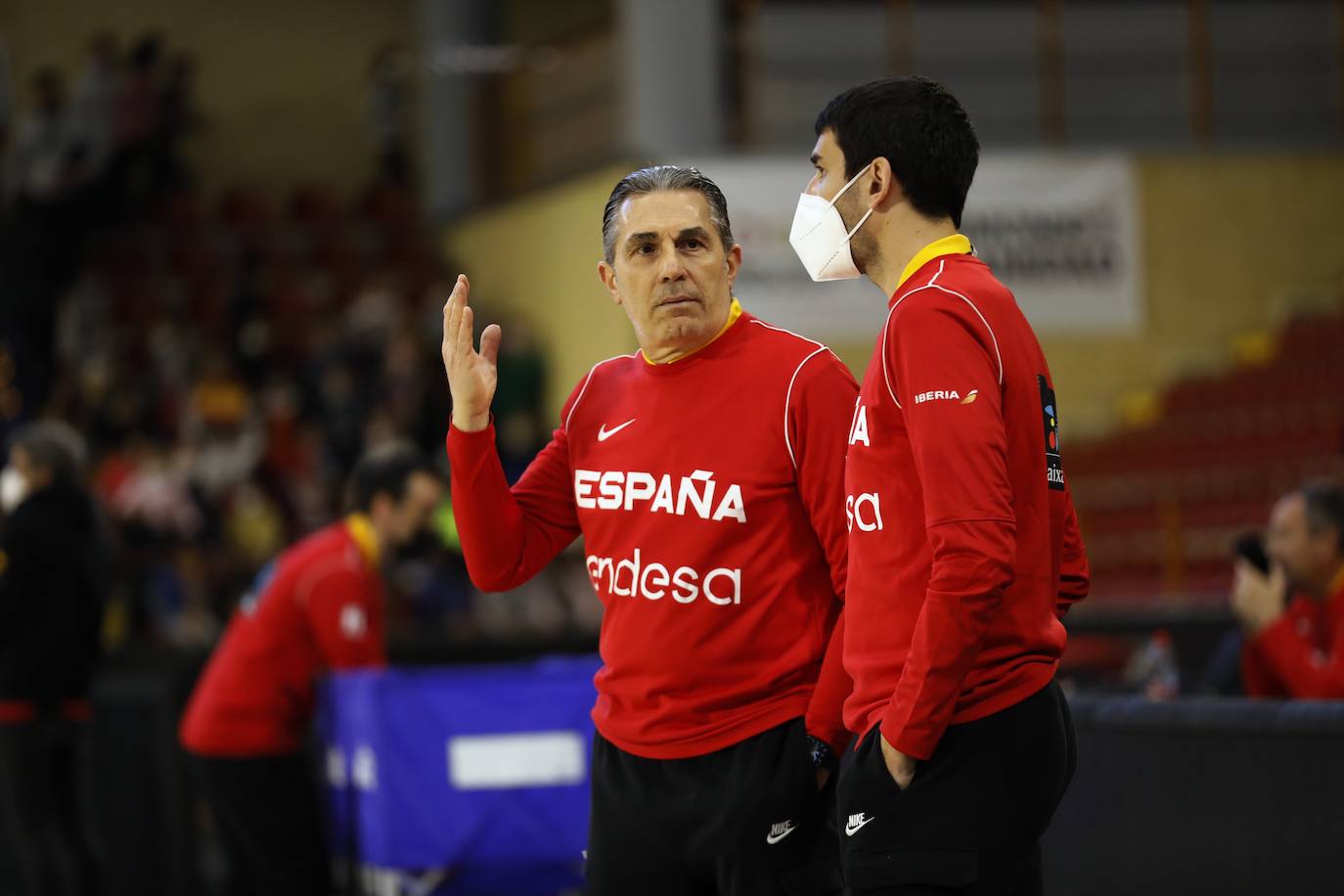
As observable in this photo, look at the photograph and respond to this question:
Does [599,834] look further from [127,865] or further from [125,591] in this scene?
[125,591]

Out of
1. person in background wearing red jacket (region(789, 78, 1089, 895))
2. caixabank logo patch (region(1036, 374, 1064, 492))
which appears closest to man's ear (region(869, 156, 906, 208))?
person in background wearing red jacket (region(789, 78, 1089, 895))

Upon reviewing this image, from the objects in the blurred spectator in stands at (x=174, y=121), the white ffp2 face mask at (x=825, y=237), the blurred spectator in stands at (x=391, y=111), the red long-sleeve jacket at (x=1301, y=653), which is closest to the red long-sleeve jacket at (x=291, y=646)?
the red long-sleeve jacket at (x=1301, y=653)

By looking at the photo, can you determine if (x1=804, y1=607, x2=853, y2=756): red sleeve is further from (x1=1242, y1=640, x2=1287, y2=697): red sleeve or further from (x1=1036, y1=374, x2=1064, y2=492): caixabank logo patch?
(x1=1242, y1=640, x2=1287, y2=697): red sleeve

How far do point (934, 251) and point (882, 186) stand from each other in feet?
0.43

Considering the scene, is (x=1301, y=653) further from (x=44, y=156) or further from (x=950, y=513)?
(x=44, y=156)

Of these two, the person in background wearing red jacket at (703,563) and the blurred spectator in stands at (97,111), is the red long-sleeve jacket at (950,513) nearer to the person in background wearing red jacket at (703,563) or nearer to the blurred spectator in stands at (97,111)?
the person in background wearing red jacket at (703,563)

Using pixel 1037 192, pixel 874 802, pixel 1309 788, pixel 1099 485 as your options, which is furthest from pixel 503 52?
pixel 874 802

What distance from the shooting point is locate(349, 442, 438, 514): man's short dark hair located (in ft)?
20.3

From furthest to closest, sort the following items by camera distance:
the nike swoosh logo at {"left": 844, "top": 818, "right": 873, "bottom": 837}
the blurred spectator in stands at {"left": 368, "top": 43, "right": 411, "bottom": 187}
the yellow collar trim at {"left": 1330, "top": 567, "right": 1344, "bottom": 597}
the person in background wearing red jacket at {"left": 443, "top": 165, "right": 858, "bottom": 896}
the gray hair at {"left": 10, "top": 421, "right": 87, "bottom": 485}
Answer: the blurred spectator in stands at {"left": 368, "top": 43, "right": 411, "bottom": 187} < the gray hair at {"left": 10, "top": 421, "right": 87, "bottom": 485} < the yellow collar trim at {"left": 1330, "top": 567, "right": 1344, "bottom": 597} < the person in background wearing red jacket at {"left": 443, "top": 165, "right": 858, "bottom": 896} < the nike swoosh logo at {"left": 844, "top": 818, "right": 873, "bottom": 837}

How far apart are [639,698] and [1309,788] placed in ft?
6.25

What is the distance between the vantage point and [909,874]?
2834mm

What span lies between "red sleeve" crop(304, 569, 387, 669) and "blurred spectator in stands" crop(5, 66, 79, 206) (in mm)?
12125

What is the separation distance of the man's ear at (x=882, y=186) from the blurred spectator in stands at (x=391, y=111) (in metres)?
15.5

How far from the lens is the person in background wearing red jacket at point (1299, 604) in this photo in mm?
5305
